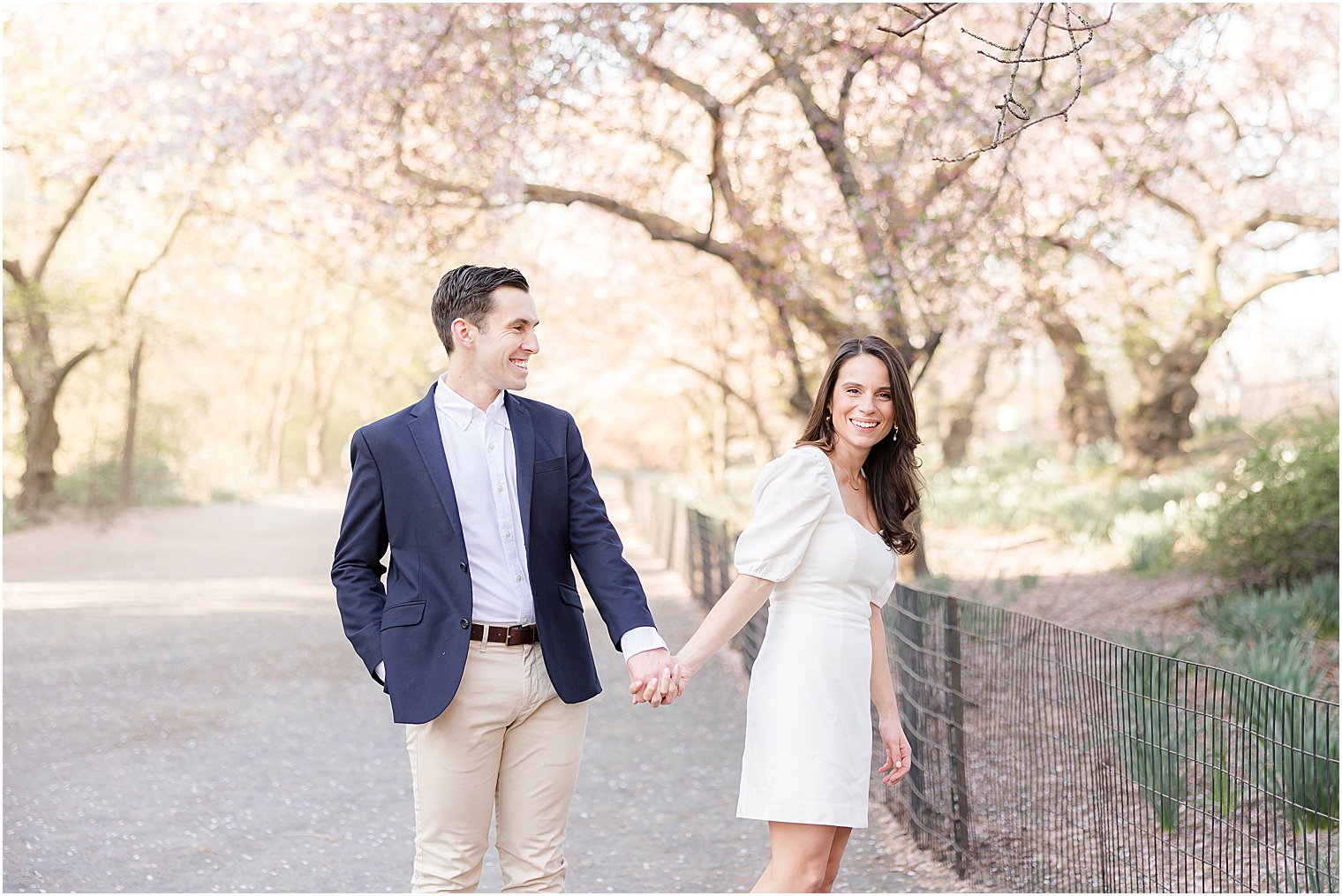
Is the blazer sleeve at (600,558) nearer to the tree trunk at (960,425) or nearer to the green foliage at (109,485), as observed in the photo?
the tree trunk at (960,425)

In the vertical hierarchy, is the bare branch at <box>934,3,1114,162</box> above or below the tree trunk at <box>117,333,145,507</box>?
below

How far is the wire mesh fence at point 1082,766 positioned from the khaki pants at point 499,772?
177 cm

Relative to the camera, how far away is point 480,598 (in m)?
3.37

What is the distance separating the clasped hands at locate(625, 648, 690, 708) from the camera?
3391 millimetres

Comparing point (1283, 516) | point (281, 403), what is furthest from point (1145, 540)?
point (281, 403)

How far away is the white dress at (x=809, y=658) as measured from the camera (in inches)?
130

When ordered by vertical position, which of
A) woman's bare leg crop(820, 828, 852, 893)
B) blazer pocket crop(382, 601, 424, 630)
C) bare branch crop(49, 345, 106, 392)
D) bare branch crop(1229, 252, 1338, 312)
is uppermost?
bare branch crop(1229, 252, 1338, 312)

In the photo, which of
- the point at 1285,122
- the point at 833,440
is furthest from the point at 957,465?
the point at 833,440

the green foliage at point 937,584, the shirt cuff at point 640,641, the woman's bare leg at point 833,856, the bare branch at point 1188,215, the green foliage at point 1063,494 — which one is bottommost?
the woman's bare leg at point 833,856

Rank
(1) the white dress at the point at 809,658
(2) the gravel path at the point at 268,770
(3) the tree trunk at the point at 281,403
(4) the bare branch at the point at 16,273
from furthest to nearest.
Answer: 1. (3) the tree trunk at the point at 281,403
2. (4) the bare branch at the point at 16,273
3. (2) the gravel path at the point at 268,770
4. (1) the white dress at the point at 809,658

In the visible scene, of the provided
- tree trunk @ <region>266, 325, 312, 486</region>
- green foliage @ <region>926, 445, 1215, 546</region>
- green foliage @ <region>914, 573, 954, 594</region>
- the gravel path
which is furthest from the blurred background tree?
tree trunk @ <region>266, 325, 312, 486</region>

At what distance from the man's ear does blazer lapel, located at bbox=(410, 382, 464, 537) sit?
0.58 feet

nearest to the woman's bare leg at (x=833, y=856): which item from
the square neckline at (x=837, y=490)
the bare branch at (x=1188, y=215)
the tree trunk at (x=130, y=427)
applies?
the square neckline at (x=837, y=490)

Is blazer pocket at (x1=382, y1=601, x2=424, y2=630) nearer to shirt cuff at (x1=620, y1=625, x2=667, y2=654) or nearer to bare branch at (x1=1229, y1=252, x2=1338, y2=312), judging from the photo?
shirt cuff at (x1=620, y1=625, x2=667, y2=654)
